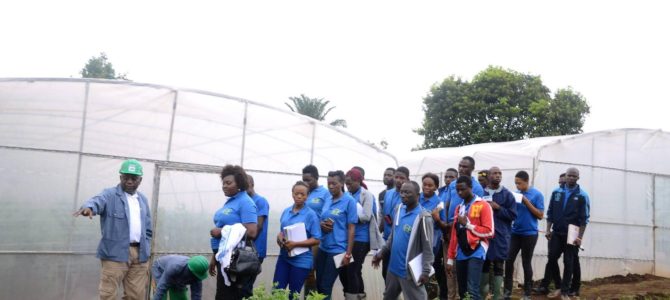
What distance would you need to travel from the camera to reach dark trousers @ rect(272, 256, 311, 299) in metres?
6.52

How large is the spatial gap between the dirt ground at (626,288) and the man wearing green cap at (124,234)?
5967mm

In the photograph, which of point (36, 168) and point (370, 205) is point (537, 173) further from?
point (36, 168)

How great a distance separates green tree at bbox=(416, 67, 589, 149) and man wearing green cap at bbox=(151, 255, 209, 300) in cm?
2138

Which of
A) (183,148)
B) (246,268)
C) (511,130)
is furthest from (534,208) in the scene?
(511,130)

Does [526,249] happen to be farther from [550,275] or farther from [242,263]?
[242,263]

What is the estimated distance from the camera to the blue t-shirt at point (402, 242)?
19.6 ft

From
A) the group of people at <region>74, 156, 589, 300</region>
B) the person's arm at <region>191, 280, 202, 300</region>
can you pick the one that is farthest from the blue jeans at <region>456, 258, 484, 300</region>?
the person's arm at <region>191, 280, 202, 300</region>

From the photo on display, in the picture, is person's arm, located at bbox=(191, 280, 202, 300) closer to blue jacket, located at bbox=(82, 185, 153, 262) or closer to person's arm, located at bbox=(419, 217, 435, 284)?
blue jacket, located at bbox=(82, 185, 153, 262)

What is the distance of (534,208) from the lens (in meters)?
8.01

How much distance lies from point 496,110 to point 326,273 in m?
20.1

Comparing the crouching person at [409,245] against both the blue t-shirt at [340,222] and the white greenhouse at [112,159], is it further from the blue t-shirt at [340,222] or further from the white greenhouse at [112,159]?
the white greenhouse at [112,159]

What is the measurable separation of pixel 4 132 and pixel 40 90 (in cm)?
67

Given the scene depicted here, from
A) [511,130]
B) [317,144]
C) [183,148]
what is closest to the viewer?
[183,148]

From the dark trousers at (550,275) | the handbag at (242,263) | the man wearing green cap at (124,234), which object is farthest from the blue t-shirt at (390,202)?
the man wearing green cap at (124,234)
